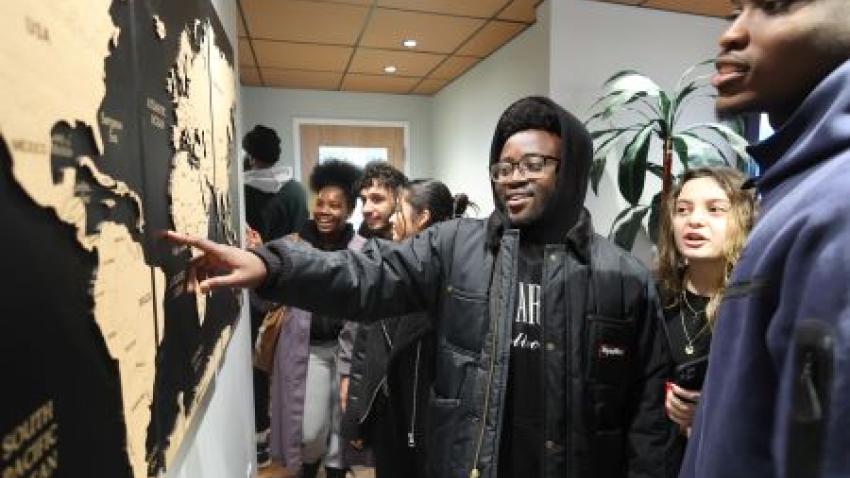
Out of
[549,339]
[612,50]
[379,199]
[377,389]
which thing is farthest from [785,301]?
[612,50]

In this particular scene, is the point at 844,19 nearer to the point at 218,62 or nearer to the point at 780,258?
the point at 780,258

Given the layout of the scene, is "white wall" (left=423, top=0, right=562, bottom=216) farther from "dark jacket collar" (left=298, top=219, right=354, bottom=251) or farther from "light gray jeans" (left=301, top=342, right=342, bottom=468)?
"light gray jeans" (left=301, top=342, right=342, bottom=468)

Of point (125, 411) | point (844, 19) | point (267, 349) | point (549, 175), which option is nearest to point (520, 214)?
point (549, 175)

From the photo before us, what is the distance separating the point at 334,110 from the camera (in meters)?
5.14

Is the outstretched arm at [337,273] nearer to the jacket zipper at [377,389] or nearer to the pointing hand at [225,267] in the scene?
the pointing hand at [225,267]

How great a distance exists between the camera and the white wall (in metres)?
3.15

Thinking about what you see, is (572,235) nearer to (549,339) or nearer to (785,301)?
(549,339)

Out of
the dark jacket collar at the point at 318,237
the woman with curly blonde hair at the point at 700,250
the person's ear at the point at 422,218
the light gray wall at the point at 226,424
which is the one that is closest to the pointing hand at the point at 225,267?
the light gray wall at the point at 226,424

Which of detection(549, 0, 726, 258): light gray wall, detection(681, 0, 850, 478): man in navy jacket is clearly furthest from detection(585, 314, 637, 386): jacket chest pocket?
detection(549, 0, 726, 258): light gray wall

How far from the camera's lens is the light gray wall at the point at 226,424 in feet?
3.66

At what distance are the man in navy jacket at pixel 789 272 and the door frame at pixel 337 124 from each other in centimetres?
468

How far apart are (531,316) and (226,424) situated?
101 centimetres

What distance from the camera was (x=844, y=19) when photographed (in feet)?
1.75

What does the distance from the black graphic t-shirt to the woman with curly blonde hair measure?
54 centimetres
